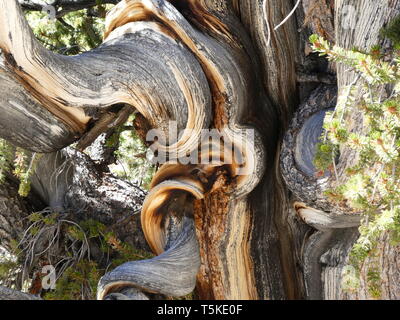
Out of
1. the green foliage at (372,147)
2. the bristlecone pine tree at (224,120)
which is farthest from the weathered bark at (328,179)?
the green foliage at (372,147)

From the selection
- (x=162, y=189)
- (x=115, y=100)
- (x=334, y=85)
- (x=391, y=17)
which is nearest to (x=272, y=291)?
(x=162, y=189)

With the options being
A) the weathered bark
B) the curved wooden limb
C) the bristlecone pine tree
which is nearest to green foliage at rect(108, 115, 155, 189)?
the bristlecone pine tree

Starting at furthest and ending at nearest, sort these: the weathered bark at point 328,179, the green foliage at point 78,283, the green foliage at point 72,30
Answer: the green foliage at point 72,30 < the green foliage at point 78,283 < the weathered bark at point 328,179

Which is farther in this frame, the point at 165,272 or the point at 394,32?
the point at 165,272

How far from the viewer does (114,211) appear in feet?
9.81

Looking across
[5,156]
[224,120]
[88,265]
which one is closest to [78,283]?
[88,265]

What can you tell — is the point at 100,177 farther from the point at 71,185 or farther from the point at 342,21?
the point at 342,21

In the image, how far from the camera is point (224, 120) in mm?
2102

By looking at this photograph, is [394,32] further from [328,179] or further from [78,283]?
[78,283]

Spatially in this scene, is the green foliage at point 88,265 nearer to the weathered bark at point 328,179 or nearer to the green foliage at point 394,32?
the weathered bark at point 328,179

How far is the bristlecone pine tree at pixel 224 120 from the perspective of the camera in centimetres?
187

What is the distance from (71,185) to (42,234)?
291 millimetres

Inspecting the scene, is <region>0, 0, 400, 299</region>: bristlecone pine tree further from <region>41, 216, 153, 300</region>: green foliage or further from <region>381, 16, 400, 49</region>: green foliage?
<region>41, 216, 153, 300</region>: green foliage

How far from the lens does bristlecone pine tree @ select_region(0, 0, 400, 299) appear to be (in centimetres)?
187
